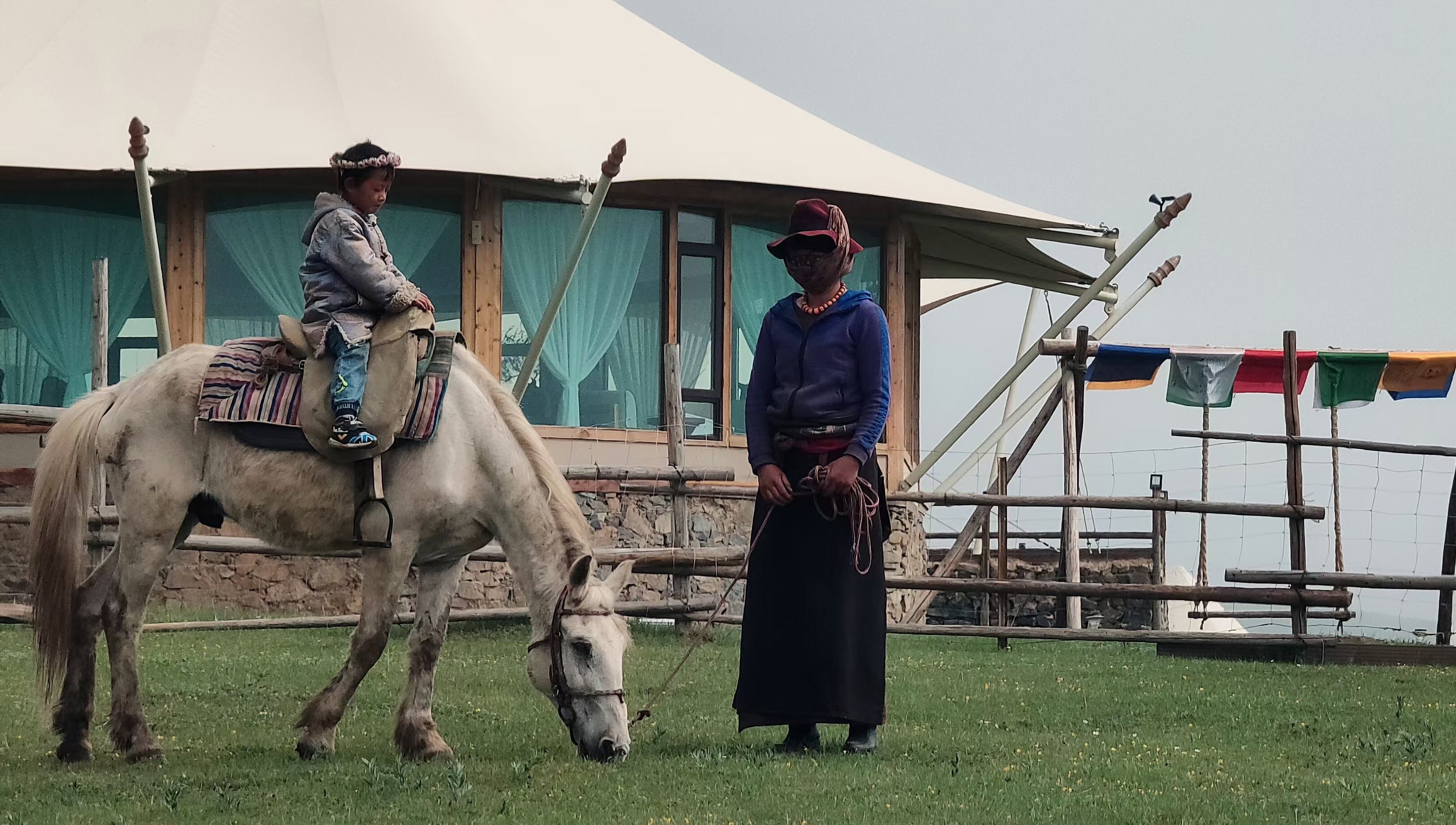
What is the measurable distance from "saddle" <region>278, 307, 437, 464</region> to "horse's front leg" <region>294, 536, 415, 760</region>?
0.37 m

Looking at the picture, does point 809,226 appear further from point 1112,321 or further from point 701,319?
point 1112,321

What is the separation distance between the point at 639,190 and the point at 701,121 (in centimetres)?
133

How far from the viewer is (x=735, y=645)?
38.2 feet

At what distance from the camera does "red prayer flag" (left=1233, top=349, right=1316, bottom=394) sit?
47.6 ft

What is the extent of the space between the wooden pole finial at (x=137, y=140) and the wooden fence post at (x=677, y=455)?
3.87 metres

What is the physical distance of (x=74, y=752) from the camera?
615cm

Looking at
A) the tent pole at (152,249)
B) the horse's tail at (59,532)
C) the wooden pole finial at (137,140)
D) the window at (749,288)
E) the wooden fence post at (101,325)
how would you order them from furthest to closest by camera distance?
the window at (749,288), the wooden fence post at (101,325), the tent pole at (152,249), the wooden pole finial at (137,140), the horse's tail at (59,532)

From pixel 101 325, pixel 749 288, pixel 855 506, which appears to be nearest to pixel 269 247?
pixel 101 325

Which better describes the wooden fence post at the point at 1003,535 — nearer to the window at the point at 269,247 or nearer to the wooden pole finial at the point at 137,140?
the window at the point at 269,247

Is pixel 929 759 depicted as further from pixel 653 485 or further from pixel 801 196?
pixel 801 196

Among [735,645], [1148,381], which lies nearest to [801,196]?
[1148,381]

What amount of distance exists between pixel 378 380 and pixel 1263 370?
10171mm

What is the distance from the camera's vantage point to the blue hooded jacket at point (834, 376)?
6.16 m

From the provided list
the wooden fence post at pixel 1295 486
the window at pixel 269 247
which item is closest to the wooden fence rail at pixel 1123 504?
the wooden fence post at pixel 1295 486
